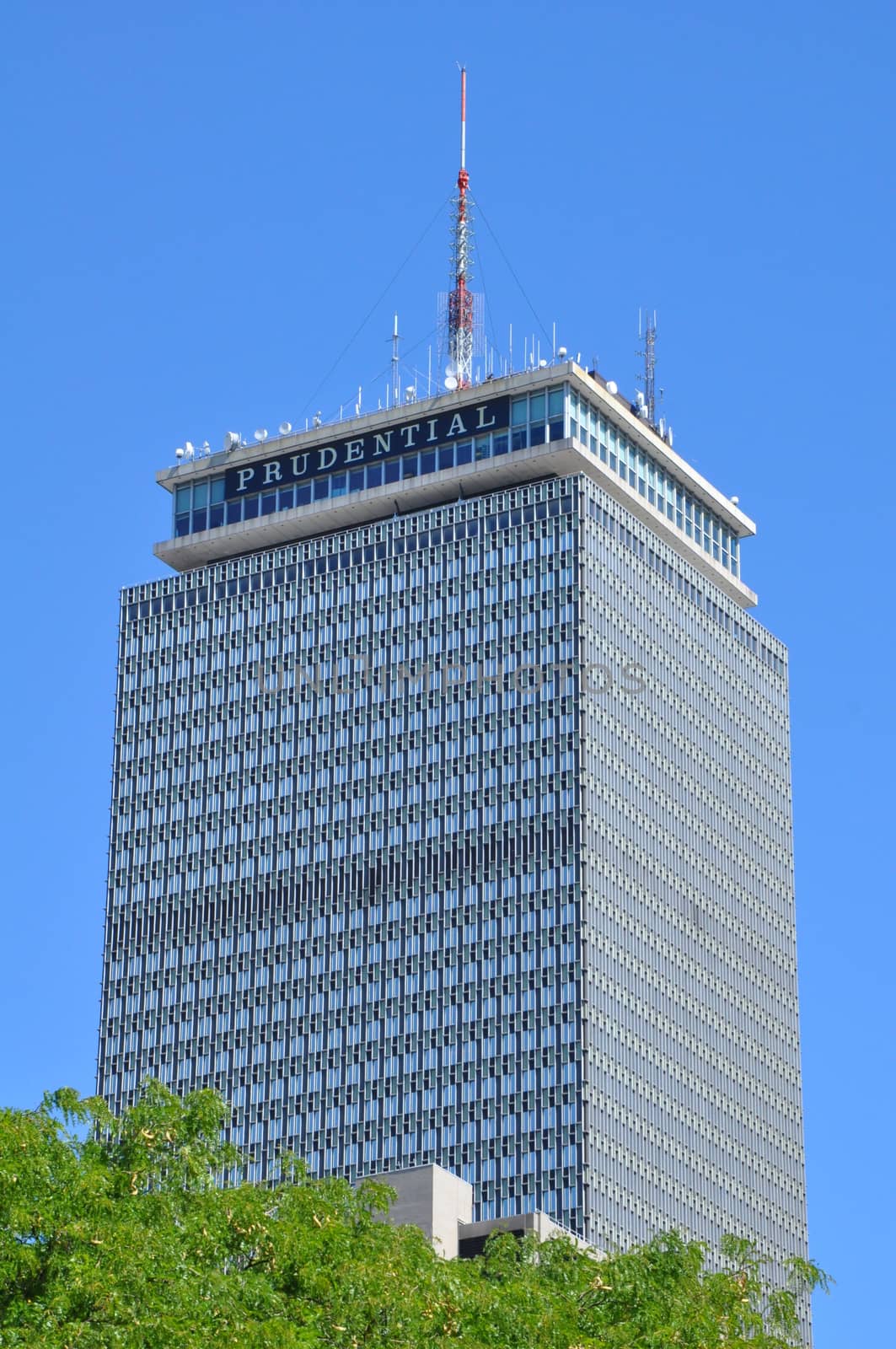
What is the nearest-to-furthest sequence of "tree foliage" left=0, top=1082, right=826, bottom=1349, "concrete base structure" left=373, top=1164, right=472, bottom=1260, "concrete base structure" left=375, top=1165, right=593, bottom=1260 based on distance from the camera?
1. "tree foliage" left=0, top=1082, right=826, bottom=1349
2. "concrete base structure" left=373, top=1164, right=472, bottom=1260
3. "concrete base structure" left=375, top=1165, right=593, bottom=1260

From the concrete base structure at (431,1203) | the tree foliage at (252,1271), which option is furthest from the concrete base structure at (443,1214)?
the tree foliage at (252,1271)

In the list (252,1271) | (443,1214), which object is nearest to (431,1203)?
(443,1214)

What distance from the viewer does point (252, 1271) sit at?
8431 centimetres

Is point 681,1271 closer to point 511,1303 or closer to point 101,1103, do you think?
point 511,1303

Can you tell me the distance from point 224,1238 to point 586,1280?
11619 mm

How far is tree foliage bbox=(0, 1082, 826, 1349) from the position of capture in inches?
3076

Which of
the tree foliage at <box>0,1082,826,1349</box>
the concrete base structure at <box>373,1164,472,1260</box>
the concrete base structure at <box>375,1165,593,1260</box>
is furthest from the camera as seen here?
the concrete base structure at <box>375,1165,593,1260</box>

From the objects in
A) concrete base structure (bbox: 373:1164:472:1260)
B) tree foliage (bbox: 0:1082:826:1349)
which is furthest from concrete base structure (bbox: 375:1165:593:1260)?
tree foliage (bbox: 0:1082:826:1349)

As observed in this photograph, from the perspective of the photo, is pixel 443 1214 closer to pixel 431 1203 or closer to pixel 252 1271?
pixel 431 1203

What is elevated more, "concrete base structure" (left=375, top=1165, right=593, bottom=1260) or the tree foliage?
"concrete base structure" (left=375, top=1165, right=593, bottom=1260)

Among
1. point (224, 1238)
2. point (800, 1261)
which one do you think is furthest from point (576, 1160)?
point (224, 1238)

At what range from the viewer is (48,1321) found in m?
76.9

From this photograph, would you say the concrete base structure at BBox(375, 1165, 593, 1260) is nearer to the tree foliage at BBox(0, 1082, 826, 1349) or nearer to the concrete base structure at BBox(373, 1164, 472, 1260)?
the concrete base structure at BBox(373, 1164, 472, 1260)

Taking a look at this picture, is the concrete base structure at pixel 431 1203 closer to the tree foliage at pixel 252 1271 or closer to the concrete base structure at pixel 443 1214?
the concrete base structure at pixel 443 1214
